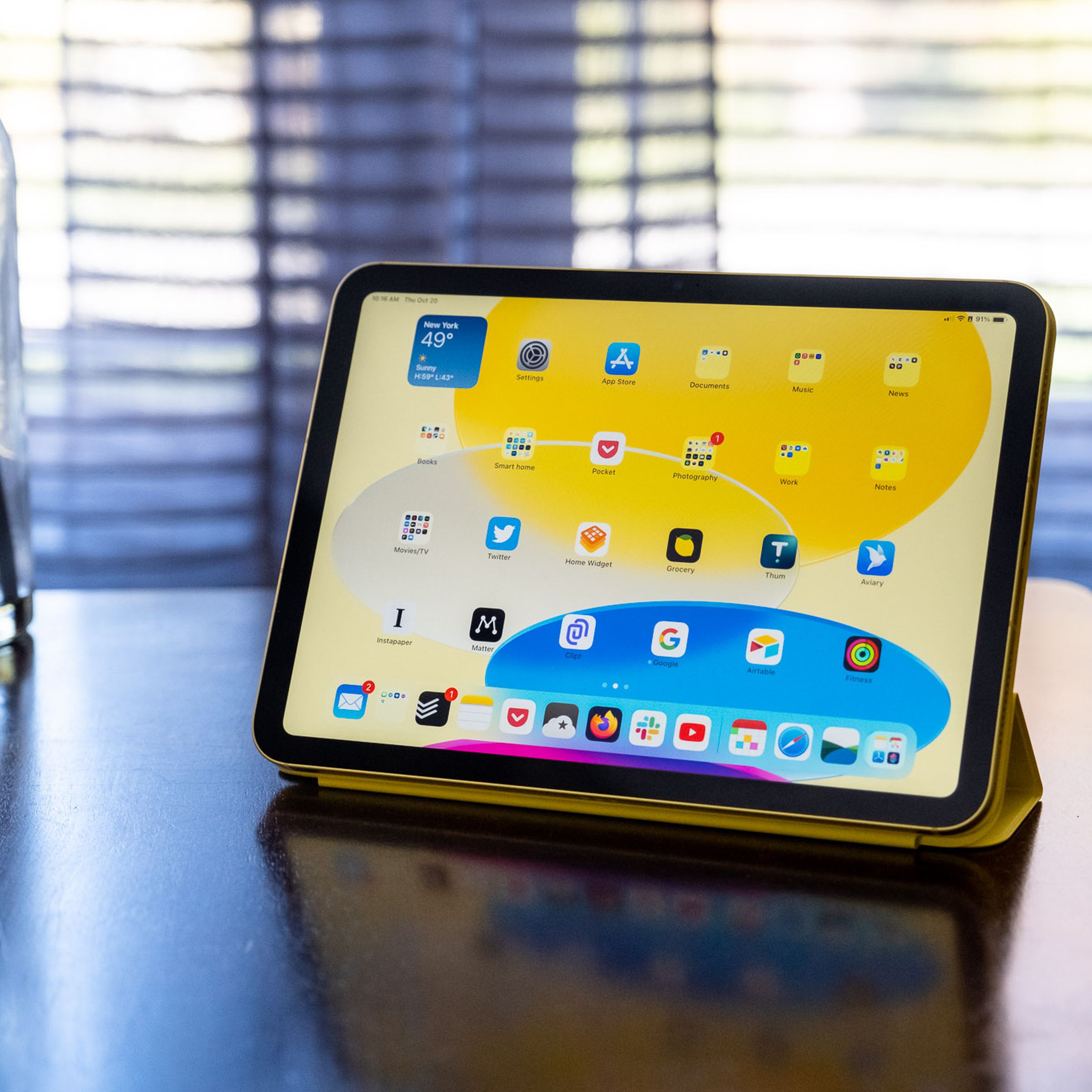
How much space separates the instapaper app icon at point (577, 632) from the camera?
0.49 metres

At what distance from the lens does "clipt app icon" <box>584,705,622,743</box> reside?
0.47 metres

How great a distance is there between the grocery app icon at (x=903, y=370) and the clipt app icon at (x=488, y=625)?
0.21 metres

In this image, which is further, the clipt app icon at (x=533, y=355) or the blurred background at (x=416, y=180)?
the blurred background at (x=416, y=180)

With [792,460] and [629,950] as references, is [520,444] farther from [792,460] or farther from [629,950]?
[629,950]

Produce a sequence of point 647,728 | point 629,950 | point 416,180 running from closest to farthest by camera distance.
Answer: point 629,950 → point 647,728 → point 416,180

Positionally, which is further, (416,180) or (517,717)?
(416,180)

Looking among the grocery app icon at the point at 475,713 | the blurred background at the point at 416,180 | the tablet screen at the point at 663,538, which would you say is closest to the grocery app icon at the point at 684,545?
the tablet screen at the point at 663,538

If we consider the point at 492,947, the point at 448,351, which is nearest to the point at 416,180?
the point at 448,351

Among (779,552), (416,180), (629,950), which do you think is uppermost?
Result: (416,180)

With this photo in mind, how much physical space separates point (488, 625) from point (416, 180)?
212cm

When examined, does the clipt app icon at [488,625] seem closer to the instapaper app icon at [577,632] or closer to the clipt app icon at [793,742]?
the instapaper app icon at [577,632]

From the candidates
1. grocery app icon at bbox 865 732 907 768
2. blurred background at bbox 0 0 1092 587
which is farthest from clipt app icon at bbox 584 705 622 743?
blurred background at bbox 0 0 1092 587

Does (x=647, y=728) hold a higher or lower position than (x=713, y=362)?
lower

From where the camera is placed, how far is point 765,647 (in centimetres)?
47
